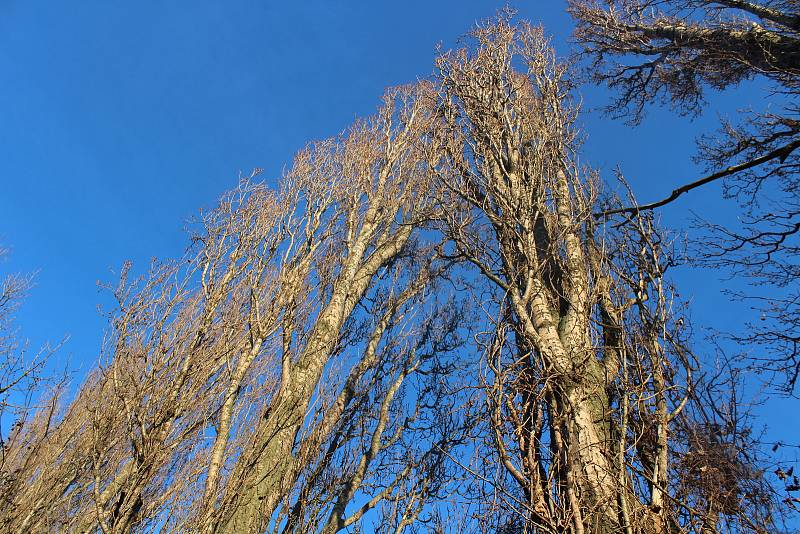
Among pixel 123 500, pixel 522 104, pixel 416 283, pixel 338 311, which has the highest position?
pixel 522 104

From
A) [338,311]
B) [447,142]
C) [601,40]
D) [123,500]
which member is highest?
[601,40]

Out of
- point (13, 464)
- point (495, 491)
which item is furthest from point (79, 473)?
point (495, 491)

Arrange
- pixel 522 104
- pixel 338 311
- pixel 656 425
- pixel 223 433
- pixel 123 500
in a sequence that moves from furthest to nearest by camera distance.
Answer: pixel 522 104, pixel 338 311, pixel 223 433, pixel 123 500, pixel 656 425

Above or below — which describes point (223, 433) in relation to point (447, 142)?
below

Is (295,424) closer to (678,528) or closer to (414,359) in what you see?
(414,359)

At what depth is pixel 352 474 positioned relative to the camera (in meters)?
6.09

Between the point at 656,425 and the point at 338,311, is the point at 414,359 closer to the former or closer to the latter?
the point at 338,311

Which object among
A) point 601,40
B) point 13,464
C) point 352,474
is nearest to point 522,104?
point 601,40

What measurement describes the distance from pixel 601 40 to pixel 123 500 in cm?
1057

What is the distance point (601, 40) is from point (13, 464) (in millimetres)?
14793

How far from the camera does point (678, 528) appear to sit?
10.9 feet

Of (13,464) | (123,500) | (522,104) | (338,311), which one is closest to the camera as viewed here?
(123,500)

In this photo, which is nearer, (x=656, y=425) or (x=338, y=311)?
(x=656, y=425)

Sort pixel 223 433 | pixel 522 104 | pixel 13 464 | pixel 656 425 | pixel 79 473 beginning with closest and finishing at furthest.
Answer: pixel 656 425, pixel 223 433, pixel 522 104, pixel 79 473, pixel 13 464
